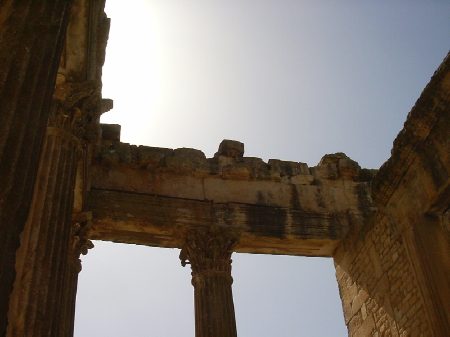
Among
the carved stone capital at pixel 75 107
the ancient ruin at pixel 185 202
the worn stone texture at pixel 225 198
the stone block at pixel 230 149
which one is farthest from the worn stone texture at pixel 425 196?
the stone block at pixel 230 149

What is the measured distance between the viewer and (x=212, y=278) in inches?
432

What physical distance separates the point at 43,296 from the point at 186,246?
5738mm

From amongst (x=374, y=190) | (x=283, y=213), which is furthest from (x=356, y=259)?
(x=374, y=190)

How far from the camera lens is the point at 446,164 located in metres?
6.38

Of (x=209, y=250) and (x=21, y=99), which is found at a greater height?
(x=209, y=250)

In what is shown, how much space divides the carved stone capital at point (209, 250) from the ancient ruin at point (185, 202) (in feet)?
0.08

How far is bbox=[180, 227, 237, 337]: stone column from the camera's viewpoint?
10258 millimetres

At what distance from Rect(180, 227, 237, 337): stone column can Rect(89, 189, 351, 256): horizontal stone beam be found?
312 millimetres

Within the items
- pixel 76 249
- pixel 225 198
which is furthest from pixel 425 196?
pixel 76 249

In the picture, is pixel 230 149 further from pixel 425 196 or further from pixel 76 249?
pixel 425 196

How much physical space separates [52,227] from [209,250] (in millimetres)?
5228

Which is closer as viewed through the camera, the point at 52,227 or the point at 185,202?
the point at 52,227

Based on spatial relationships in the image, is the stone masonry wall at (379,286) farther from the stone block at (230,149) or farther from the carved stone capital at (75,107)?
the carved stone capital at (75,107)

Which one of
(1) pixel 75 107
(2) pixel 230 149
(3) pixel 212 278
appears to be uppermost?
(2) pixel 230 149
